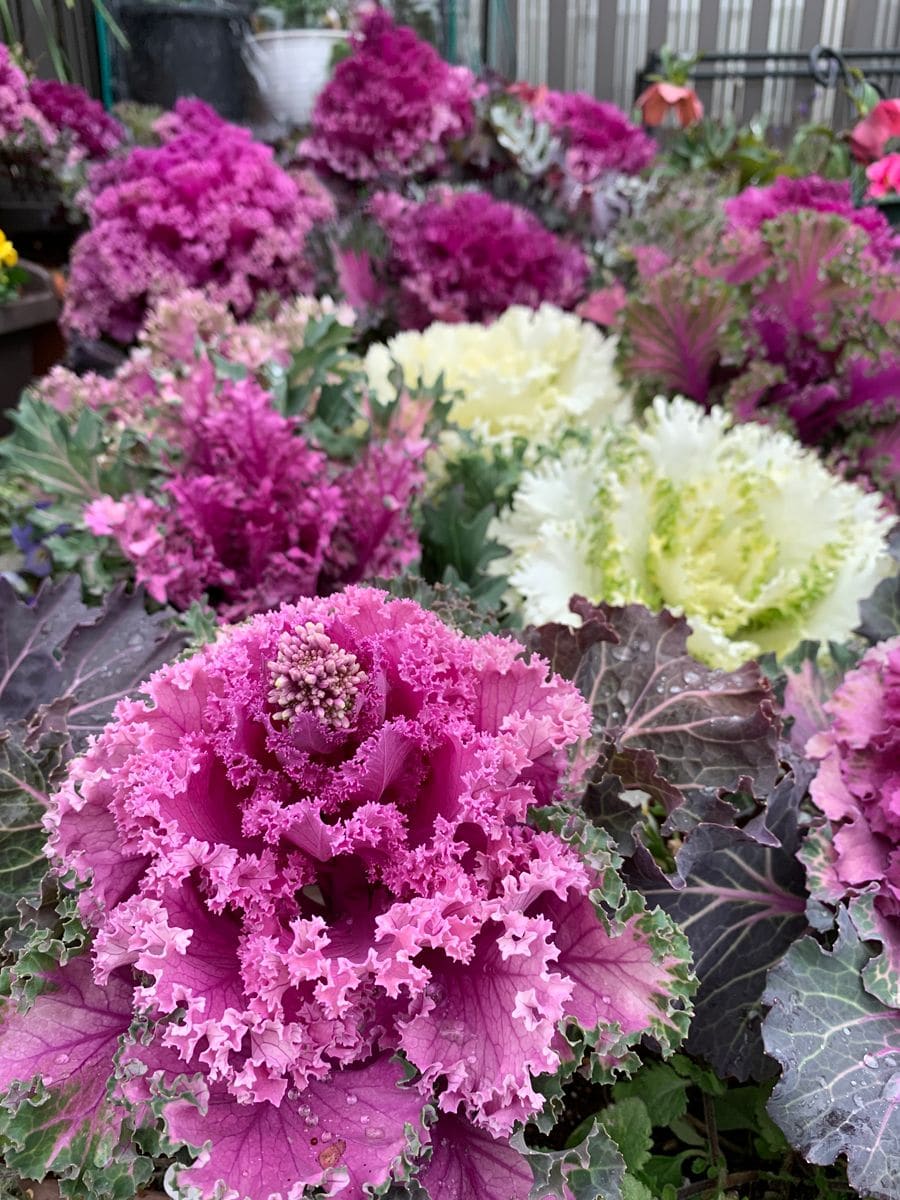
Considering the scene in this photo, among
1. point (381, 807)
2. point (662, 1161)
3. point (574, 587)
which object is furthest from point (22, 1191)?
point (574, 587)

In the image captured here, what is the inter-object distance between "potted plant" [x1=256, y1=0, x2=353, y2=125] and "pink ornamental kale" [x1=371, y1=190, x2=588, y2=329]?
2.97ft

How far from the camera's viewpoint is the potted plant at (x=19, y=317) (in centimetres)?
243

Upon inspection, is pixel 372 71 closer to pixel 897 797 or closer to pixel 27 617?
pixel 27 617

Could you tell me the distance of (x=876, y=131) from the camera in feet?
8.11

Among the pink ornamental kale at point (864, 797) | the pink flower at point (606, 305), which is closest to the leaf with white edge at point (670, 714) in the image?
the pink ornamental kale at point (864, 797)

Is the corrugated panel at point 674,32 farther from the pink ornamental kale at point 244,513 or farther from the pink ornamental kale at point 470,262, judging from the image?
the pink ornamental kale at point 244,513

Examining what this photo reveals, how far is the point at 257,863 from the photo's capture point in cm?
68

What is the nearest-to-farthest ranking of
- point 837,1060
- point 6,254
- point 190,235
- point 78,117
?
point 837,1060, point 190,235, point 6,254, point 78,117

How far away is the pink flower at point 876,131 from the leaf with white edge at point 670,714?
215 centimetres

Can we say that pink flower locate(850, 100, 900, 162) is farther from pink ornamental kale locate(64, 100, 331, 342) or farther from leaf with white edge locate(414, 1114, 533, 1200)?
leaf with white edge locate(414, 1114, 533, 1200)

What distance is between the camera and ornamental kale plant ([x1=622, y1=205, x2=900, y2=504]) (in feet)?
5.55

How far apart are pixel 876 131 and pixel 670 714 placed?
2269mm

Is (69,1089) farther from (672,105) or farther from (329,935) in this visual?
(672,105)

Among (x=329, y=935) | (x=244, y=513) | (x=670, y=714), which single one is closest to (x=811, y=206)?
(x=244, y=513)
